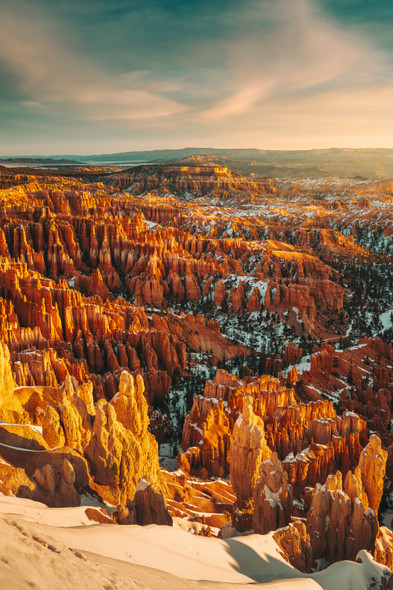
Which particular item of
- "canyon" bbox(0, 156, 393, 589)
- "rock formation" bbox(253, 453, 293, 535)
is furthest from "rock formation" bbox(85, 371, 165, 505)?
"rock formation" bbox(253, 453, 293, 535)

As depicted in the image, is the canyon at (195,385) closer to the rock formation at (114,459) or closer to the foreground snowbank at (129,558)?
the rock formation at (114,459)

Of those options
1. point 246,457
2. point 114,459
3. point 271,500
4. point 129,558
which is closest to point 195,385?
point 246,457

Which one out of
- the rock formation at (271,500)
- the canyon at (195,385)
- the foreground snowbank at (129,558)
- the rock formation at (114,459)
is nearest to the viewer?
the foreground snowbank at (129,558)

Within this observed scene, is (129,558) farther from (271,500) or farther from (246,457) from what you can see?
(246,457)

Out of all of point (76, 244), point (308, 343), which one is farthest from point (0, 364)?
point (76, 244)

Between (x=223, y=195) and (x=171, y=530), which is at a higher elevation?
(x=223, y=195)

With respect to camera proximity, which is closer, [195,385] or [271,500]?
[271,500]

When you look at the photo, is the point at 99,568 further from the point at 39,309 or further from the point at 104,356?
the point at 39,309

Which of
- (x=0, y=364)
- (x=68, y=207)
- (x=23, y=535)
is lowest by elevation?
(x=0, y=364)

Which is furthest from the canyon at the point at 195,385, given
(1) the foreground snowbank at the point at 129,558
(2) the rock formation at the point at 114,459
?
(1) the foreground snowbank at the point at 129,558
